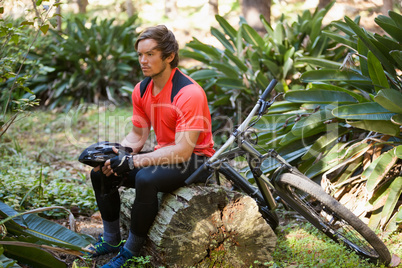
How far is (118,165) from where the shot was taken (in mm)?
2729

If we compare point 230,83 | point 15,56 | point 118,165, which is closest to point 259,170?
point 118,165

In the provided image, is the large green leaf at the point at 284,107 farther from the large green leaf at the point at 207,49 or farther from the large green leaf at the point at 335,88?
the large green leaf at the point at 207,49

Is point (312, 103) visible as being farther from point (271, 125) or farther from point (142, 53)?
point (142, 53)

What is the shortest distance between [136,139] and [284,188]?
121cm

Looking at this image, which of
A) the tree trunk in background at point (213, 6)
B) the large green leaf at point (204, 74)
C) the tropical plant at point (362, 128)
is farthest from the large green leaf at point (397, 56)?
the tree trunk in background at point (213, 6)

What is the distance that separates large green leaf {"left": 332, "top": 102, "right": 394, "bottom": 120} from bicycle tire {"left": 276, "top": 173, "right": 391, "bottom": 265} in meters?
0.79

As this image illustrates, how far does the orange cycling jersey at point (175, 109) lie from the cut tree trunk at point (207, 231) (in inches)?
14.5

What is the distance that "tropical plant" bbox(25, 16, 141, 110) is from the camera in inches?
313

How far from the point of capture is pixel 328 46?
5516 mm

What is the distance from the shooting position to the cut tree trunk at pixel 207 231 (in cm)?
272

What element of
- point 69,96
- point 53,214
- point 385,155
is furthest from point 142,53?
point 69,96

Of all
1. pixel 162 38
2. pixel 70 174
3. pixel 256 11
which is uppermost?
pixel 162 38

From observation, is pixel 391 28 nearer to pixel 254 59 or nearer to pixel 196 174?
pixel 254 59

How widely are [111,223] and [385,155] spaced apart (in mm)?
2267
